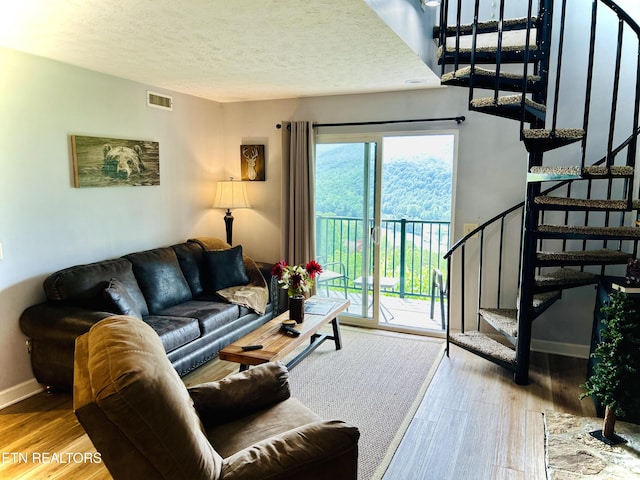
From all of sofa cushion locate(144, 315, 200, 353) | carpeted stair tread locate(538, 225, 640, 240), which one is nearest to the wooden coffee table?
sofa cushion locate(144, 315, 200, 353)

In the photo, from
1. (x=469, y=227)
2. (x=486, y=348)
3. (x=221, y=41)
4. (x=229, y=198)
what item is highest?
(x=221, y=41)

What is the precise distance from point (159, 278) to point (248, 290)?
2.75 feet

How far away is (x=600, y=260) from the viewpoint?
134 inches

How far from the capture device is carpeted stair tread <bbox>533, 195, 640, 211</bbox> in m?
3.00

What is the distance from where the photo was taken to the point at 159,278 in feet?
13.0

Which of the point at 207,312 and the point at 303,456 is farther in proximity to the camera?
the point at 207,312

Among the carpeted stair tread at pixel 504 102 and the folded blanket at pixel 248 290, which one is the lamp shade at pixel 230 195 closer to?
the folded blanket at pixel 248 290

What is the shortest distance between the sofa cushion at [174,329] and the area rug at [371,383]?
0.87 m

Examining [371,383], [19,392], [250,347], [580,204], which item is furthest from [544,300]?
[19,392]

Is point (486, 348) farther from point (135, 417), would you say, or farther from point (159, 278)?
point (135, 417)

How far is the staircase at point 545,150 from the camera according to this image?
9.98 ft

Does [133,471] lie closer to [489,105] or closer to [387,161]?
[489,105]

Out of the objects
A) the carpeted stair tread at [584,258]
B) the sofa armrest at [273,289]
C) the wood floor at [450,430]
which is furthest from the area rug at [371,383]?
the carpeted stair tread at [584,258]

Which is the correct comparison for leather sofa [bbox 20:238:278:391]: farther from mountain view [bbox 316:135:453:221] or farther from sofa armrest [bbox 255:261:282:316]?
mountain view [bbox 316:135:453:221]
